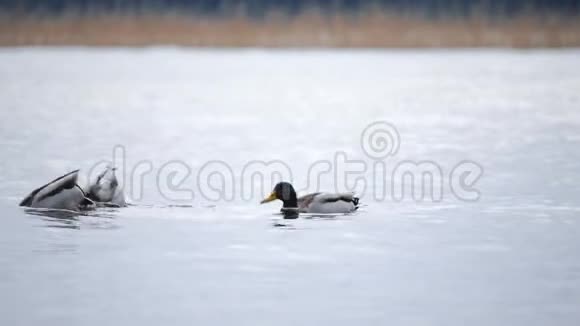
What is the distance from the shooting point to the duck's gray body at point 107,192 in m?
10.0

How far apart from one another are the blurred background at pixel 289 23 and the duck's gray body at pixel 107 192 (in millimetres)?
18231

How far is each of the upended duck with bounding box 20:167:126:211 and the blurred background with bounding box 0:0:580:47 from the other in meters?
18.3

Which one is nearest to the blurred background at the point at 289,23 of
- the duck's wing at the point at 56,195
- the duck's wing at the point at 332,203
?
the duck's wing at the point at 332,203

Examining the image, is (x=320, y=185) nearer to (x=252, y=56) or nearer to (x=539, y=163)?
(x=539, y=163)

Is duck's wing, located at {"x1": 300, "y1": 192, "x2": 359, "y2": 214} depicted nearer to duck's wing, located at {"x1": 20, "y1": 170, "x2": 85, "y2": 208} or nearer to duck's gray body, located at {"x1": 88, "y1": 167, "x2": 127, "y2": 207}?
duck's gray body, located at {"x1": 88, "y1": 167, "x2": 127, "y2": 207}

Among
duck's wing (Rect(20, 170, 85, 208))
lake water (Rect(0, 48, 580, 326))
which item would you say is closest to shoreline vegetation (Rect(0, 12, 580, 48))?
lake water (Rect(0, 48, 580, 326))

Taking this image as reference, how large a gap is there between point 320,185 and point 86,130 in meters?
5.54

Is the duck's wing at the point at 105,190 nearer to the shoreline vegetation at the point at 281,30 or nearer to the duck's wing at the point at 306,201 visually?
the duck's wing at the point at 306,201

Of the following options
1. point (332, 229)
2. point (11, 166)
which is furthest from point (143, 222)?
point (11, 166)

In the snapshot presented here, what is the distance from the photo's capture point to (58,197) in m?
9.91

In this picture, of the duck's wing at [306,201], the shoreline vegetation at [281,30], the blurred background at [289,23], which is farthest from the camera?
the blurred background at [289,23]

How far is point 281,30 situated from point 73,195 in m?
21.7

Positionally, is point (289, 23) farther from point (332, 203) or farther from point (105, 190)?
point (332, 203)

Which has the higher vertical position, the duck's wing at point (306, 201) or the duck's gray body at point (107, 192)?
the duck's gray body at point (107, 192)
